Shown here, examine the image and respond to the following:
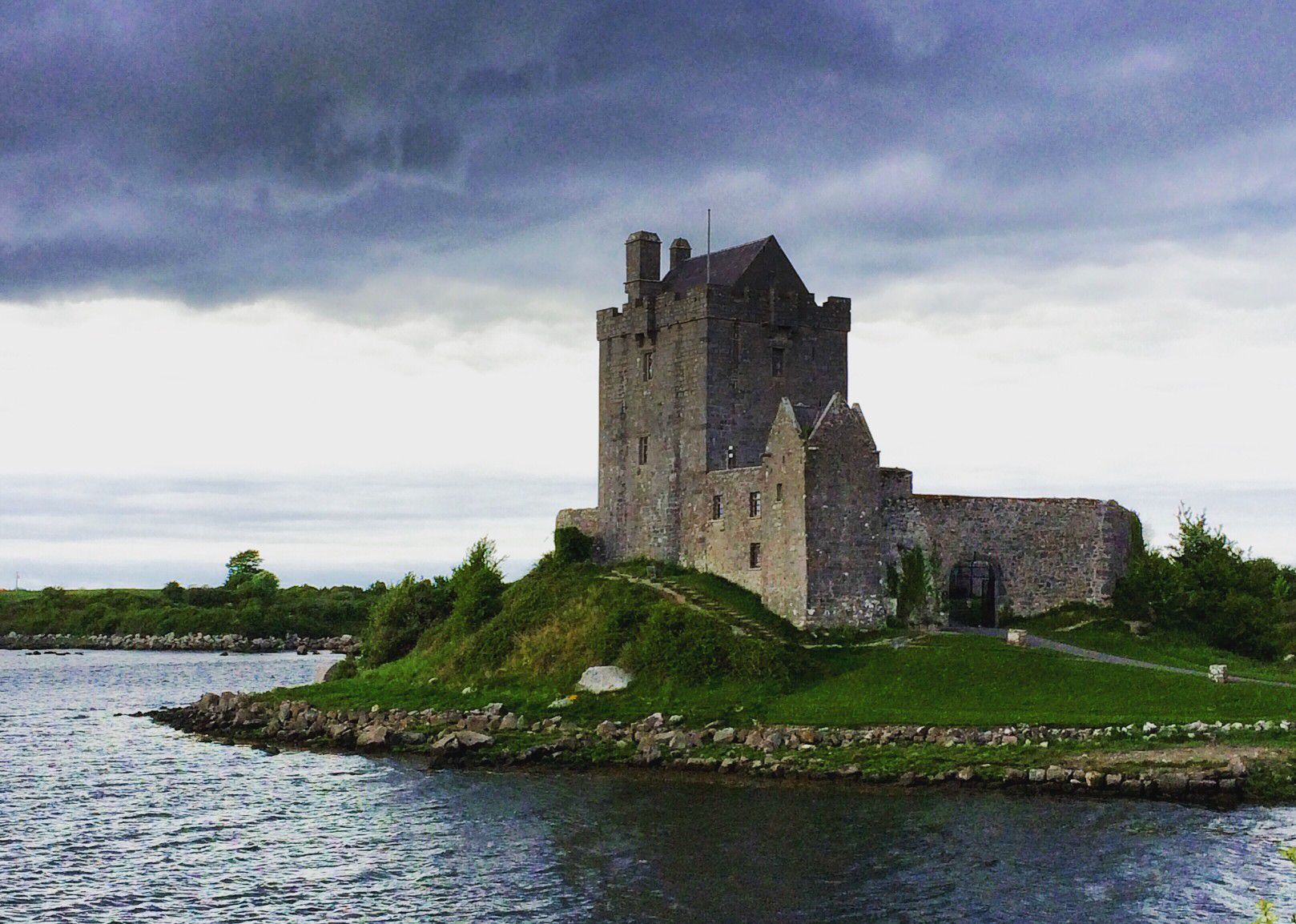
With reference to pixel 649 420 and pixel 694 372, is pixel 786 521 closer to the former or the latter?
pixel 694 372

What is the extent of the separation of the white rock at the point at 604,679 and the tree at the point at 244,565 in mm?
119501

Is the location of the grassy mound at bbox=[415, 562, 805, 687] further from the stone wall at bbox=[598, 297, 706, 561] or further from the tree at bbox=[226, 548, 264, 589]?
the tree at bbox=[226, 548, 264, 589]

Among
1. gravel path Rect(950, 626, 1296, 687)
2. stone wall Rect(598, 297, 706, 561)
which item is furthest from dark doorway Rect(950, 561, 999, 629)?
stone wall Rect(598, 297, 706, 561)

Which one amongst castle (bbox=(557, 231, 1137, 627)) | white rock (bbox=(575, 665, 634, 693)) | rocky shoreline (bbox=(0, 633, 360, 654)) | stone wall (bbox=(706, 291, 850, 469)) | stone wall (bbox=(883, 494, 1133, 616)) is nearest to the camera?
white rock (bbox=(575, 665, 634, 693))

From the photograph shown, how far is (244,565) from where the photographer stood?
166375 mm

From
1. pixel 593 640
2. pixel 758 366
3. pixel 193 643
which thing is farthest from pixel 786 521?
pixel 193 643

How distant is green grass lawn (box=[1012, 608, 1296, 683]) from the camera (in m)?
50.3

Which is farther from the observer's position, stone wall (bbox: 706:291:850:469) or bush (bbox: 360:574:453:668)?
bush (bbox: 360:574:453:668)

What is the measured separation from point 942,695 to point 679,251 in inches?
1121

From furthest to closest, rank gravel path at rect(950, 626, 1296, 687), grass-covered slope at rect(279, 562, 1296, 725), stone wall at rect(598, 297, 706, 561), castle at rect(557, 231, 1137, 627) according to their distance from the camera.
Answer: stone wall at rect(598, 297, 706, 561) < castle at rect(557, 231, 1137, 627) < gravel path at rect(950, 626, 1296, 687) < grass-covered slope at rect(279, 562, 1296, 725)

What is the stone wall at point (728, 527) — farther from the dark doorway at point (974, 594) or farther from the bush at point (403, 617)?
the bush at point (403, 617)

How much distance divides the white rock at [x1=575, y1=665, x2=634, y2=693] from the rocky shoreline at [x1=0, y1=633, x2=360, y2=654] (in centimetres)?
7386

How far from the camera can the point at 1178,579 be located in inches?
2215

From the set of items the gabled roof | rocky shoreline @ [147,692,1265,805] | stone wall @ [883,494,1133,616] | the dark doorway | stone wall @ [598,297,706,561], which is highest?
the gabled roof
